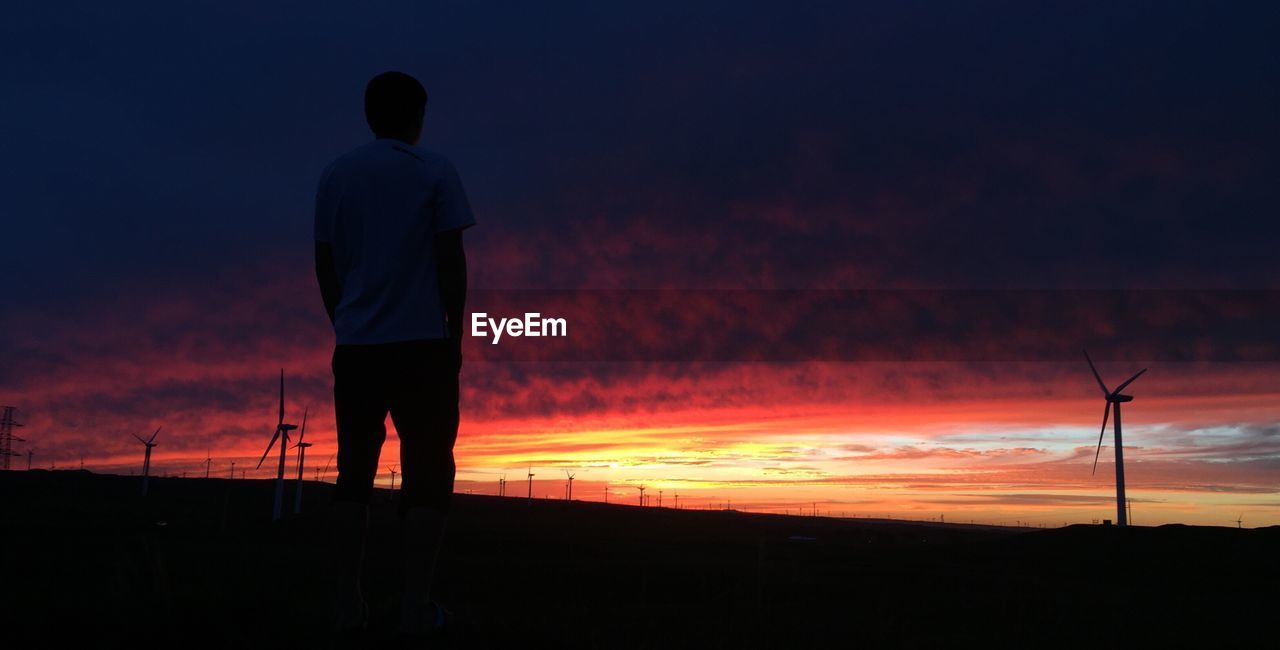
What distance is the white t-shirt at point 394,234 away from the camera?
5055 millimetres

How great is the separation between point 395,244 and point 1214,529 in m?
103

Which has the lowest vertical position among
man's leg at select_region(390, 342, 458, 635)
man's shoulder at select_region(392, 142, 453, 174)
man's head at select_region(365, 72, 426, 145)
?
man's leg at select_region(390, 342, 458, 635)

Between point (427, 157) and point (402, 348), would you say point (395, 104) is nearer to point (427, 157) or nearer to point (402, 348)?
point (427, 157)

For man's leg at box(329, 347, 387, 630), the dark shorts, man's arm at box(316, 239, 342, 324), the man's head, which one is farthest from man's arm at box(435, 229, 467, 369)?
the man's head

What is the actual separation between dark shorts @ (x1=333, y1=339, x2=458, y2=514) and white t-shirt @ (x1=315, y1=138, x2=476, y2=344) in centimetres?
9

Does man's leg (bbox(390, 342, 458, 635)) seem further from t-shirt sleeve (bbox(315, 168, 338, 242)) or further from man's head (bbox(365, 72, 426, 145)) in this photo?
man's head (bbox(365, 72, 426, 145))

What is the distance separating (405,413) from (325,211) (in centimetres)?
131

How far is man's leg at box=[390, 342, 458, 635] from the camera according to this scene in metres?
4.97

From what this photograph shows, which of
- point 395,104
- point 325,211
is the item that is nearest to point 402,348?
point 325,211

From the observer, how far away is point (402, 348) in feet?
16.4

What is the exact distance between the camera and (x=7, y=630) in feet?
15.6

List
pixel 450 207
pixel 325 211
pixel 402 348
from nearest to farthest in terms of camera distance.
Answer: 1. pixel 402 348
2. pixel 450 207
3. pixel 325 211

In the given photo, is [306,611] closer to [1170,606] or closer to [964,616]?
[964,616]

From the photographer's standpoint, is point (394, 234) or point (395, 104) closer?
point (394, 234)
